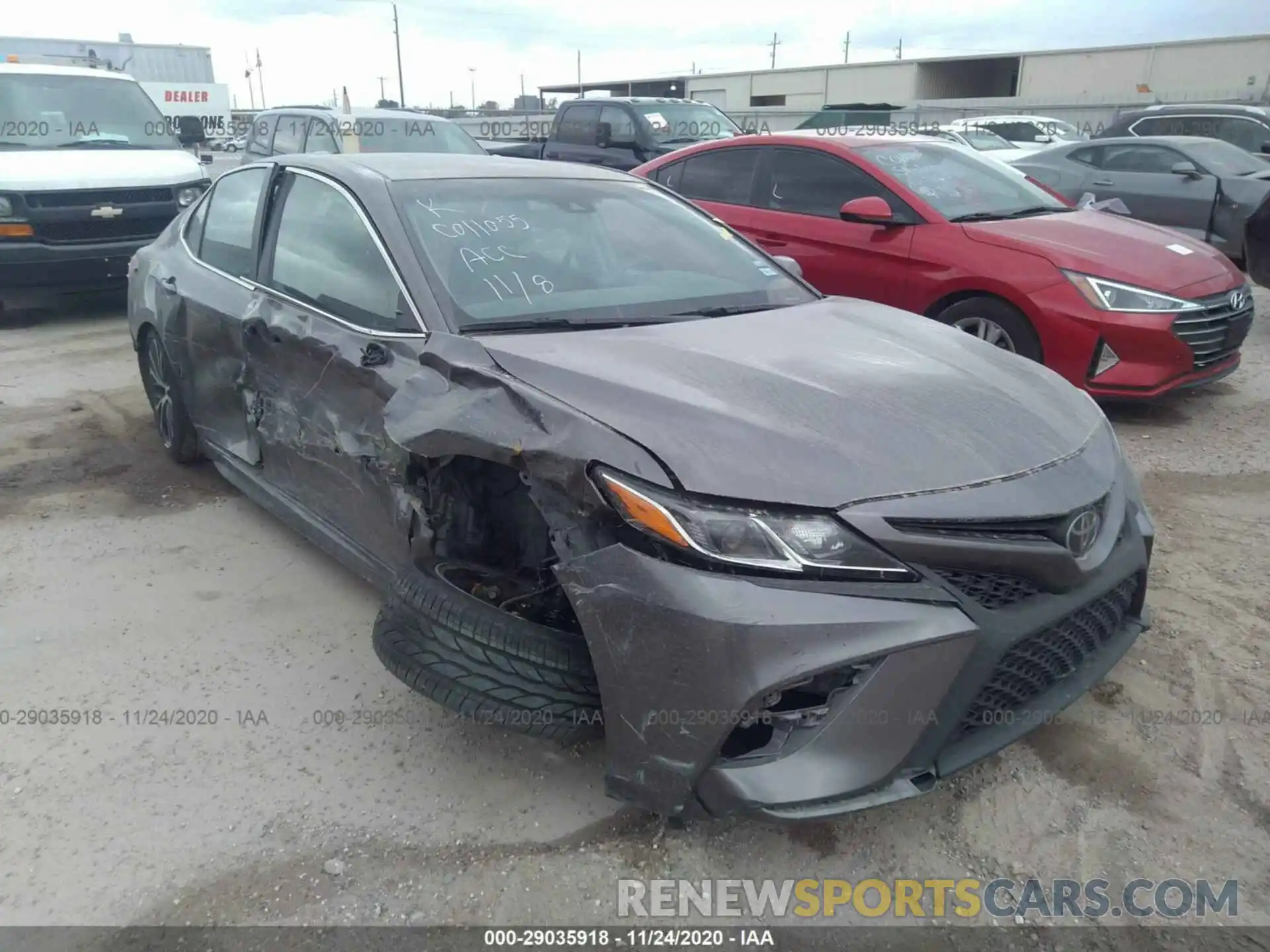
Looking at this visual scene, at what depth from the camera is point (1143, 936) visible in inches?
82.6

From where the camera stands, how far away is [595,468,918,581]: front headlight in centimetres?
200

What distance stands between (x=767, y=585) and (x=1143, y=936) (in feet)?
3.84

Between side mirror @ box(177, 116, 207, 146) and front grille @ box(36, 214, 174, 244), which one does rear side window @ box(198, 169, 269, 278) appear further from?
side mirror @ box(177, 116, 207, 146)

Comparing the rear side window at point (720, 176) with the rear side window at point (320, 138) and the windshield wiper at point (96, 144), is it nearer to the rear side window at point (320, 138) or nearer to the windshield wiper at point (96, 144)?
the rear side window at point (320, 138)

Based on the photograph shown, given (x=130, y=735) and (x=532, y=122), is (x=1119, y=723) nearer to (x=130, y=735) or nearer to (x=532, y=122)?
(x=130, y=735)

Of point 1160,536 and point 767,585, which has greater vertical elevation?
point 767,585

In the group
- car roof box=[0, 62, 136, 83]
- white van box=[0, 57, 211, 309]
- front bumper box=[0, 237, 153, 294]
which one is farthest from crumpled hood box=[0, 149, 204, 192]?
car roof box=[0, 62, 136, 83]

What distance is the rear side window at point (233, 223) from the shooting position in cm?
379

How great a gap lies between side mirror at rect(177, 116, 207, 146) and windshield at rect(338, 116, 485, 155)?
54.1 inches

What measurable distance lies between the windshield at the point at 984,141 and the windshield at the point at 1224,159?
4417 mm

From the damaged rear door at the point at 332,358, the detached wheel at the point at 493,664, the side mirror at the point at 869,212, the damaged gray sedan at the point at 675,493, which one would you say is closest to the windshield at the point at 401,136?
the side mirror at the point at 869,212

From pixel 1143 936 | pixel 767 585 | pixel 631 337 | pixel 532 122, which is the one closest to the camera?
pixel 767 585

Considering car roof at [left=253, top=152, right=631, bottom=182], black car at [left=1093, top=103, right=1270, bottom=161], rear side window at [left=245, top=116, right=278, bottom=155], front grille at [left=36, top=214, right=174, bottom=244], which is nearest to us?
car roof at [left=253, top=152, right=631, bottom=182]

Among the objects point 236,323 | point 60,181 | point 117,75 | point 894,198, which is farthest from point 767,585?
point 117,75
